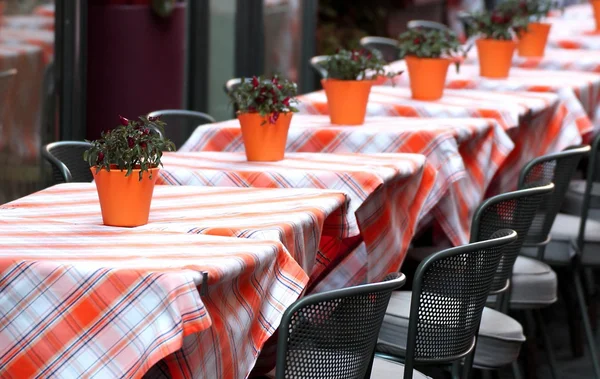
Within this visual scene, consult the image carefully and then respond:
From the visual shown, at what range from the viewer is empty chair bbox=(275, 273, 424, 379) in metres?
1.86

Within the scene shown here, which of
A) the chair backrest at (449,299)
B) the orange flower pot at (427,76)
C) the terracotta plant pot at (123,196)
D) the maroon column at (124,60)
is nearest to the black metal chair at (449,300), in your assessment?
the chair backrest at (449,299)

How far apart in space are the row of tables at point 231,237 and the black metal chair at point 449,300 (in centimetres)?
26

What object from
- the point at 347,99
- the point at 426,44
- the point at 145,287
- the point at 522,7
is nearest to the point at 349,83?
the point at 347,99

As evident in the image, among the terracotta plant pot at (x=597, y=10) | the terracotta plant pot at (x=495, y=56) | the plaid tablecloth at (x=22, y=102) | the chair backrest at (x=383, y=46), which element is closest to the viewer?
the plaid tablecloth at (x=22, y=102)

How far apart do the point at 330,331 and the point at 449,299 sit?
45cm

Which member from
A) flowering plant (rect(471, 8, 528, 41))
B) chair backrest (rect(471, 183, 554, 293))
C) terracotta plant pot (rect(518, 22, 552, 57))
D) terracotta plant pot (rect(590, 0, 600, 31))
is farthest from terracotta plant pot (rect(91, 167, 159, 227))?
terracotta plant pot (rect(590, 0, 600, 31))

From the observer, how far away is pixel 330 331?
1.92 m

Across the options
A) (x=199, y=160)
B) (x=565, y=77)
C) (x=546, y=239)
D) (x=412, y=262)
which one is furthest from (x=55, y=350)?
(x=565, y=77)

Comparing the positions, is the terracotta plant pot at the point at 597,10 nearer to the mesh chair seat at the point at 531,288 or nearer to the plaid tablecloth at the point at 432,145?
the plaid tablecloth at the point at 432,145

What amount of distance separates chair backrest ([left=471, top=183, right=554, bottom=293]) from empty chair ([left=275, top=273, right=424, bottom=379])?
697 millimetres

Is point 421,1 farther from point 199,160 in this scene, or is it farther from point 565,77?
point 199,160

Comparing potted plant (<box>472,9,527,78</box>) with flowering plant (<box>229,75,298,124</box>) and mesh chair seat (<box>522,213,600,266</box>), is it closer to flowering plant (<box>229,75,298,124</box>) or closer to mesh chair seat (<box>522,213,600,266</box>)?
mesh chair seat (<box>522,213,600,266</box>)

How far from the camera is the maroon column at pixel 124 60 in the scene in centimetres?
532

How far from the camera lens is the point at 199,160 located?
10.0 ft
